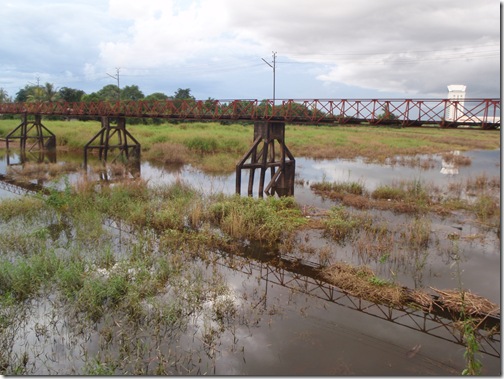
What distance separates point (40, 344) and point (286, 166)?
1301cm

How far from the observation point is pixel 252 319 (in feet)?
22.2

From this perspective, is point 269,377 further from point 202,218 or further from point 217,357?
point 202,218

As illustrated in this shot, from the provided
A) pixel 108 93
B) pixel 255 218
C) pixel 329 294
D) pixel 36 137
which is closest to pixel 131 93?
pixel 108 93

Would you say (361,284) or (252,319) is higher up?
(361,284)

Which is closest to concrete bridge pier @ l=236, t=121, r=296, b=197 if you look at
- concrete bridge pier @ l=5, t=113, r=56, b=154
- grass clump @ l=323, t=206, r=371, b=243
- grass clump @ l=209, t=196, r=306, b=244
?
grass clump @ l=209, t=196, r=306, b=244

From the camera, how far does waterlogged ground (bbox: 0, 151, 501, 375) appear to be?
18.5 ft

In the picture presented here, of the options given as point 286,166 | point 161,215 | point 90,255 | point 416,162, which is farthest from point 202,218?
point 416,162

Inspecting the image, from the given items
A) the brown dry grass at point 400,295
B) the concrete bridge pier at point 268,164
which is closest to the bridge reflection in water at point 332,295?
the brown dry grass at point 400,295

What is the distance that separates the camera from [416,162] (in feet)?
90.6

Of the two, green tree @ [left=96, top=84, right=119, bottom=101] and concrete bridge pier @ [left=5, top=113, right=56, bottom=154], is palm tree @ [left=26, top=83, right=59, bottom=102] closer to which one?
green tree @ [left=96, top=84, right=119, bottom=101]

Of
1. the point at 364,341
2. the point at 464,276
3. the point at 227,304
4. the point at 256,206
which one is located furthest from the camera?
the point at 256,206

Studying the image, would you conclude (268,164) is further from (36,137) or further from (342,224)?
(36,137)

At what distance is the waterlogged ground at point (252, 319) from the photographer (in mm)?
5637

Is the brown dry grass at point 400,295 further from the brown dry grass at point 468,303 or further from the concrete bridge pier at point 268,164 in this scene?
the concrete bridge pier at point 268,164
